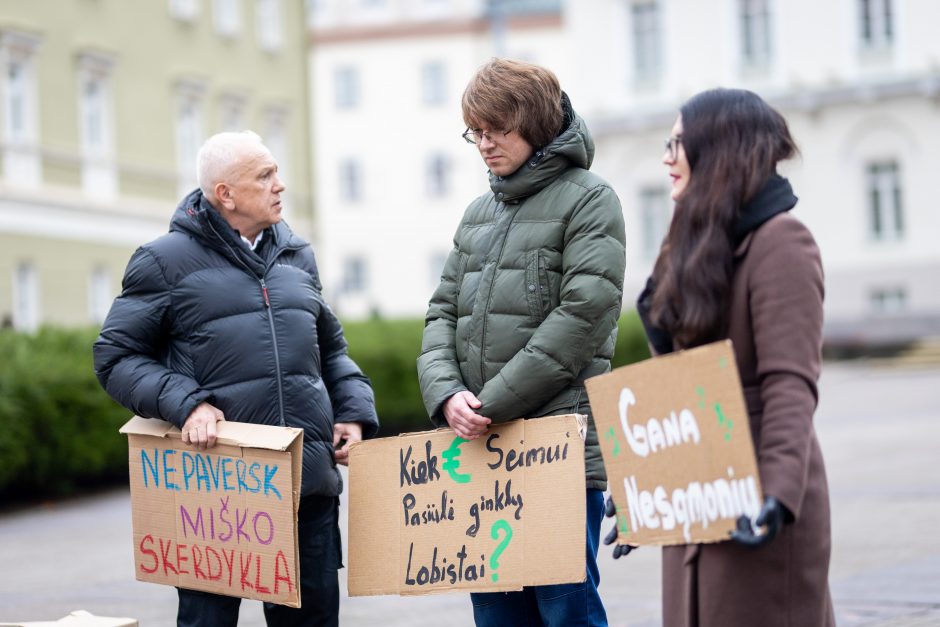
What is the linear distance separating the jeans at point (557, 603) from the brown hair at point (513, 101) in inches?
44.7

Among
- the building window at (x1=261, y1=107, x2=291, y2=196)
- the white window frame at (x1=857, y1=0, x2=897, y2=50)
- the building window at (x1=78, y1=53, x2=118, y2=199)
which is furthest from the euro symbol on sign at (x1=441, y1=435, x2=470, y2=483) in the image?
the white window frame at (x1=857, y1=0, x2=897, y2=50)

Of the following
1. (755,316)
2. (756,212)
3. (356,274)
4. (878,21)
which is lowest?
(356,274)

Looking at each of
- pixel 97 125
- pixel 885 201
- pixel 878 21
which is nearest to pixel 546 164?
pixel 97 125

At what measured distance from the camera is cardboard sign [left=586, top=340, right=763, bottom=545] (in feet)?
12.0

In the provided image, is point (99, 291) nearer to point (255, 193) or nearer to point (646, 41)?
point (646, 41)

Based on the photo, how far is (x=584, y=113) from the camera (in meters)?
45.8

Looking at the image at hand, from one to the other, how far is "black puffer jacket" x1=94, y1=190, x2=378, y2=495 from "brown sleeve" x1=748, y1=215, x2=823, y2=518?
6.15ft

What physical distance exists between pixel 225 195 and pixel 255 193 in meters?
0.10

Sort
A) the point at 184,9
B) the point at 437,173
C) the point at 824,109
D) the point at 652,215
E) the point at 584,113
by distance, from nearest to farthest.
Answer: the point at 184,9, the point at 824,109, the point at 652,215, the point at 584,113, the point at 437,173

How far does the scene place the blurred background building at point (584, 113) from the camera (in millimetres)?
31344

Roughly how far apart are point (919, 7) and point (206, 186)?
37.8 m

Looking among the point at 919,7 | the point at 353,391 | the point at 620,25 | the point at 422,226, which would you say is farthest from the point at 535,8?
the point at 353,391

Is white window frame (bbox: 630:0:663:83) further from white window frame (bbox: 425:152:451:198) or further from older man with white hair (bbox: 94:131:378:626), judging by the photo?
older man with white hair (bbox: 94:131:378:626)

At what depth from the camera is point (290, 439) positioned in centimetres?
480
